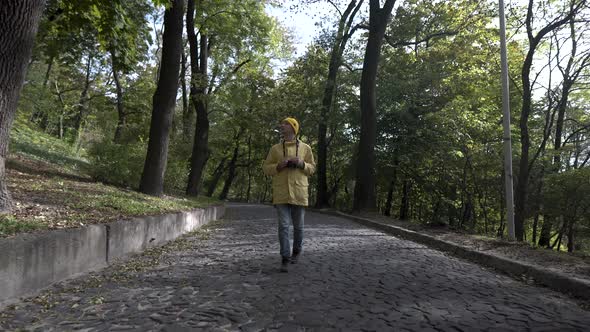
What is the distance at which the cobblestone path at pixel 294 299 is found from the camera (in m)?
3.32

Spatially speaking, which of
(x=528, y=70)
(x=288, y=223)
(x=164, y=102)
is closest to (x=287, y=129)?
(x=288, y=223)

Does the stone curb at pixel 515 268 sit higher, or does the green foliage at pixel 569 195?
the green foliage at pixel 569 195

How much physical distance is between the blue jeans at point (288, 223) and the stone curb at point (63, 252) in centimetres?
218

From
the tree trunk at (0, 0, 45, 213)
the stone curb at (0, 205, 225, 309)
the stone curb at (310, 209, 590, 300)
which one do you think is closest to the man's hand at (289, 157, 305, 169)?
the stone curb at (0, 205, 225, 309)

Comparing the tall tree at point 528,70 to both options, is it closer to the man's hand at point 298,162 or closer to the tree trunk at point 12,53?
the man's hand at point 298,162

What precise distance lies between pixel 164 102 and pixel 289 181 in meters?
6.79

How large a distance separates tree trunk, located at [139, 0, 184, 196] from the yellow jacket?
612 centimetres

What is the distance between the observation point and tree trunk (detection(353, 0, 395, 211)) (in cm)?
1634

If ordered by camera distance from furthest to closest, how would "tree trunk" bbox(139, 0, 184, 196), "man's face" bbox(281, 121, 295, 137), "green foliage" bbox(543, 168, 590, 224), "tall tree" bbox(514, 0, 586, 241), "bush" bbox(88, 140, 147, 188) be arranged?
"green foliage" bbox(543, 168, 590, 224) < "bush" bbox(88, 140, 147, 188) < "tree trunk" bbox(139, 0, 184, 196) < "tall tree" bbox(514, 0, 586, 241) < "man's face" bbox(281, 121, 295, 137)

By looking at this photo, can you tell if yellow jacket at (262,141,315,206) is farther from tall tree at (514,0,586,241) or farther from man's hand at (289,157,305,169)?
tall tree at (514,0,586,241)

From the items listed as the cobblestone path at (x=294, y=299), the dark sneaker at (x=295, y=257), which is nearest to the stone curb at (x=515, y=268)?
the cobblestone path at (x=294, y=299)

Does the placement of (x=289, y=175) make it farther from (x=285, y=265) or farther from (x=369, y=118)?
(x=369, y=118)

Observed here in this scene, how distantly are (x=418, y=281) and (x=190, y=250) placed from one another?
3853mm

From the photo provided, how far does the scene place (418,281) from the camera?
16.2ft
